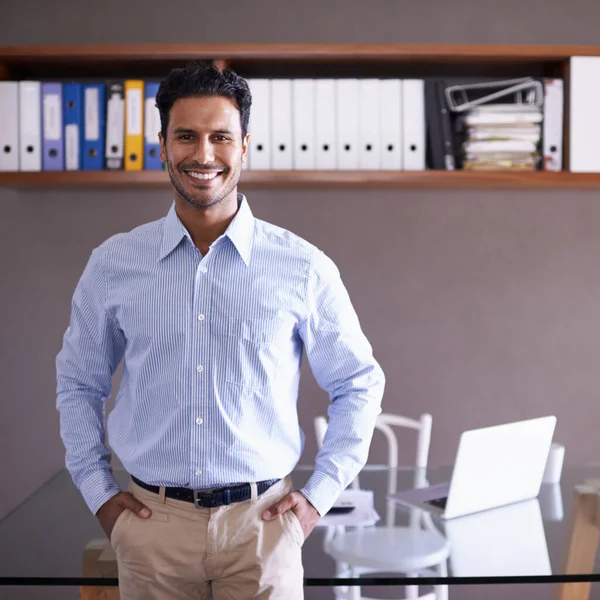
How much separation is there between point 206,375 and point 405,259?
63.3 inches

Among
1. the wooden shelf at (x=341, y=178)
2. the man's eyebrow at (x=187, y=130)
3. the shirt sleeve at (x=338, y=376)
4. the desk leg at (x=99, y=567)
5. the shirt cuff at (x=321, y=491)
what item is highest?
the wooden shelf at (x=341, y=178)

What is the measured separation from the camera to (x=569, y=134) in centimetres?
255

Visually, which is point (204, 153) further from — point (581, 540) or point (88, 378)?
point (581, 540)

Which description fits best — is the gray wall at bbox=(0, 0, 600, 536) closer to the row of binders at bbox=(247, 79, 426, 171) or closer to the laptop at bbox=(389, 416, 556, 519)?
the row of binders at bbox=(247, 79, 426, 171)

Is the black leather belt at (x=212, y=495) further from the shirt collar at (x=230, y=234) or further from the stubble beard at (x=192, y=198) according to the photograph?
the stubble beard at (x=192, y=198)

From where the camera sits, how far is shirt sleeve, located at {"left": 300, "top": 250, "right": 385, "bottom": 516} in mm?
1568

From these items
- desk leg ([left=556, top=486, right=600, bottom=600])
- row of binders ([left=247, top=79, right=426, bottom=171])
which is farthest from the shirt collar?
row of binders ([left=247, top=79, right=426, bottom=171])

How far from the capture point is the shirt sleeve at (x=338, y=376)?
1568 millimetres

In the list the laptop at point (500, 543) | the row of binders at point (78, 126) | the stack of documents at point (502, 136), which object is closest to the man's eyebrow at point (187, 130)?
the laptop at point (500, 543)

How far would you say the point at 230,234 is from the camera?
4.97 feet

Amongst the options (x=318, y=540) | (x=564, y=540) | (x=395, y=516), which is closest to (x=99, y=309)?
(x=318, y=540)

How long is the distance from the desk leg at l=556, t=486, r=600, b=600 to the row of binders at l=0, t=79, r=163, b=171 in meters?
1.61

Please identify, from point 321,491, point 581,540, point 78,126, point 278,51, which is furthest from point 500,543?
point 78,126

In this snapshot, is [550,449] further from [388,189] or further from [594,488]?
[388,189]
